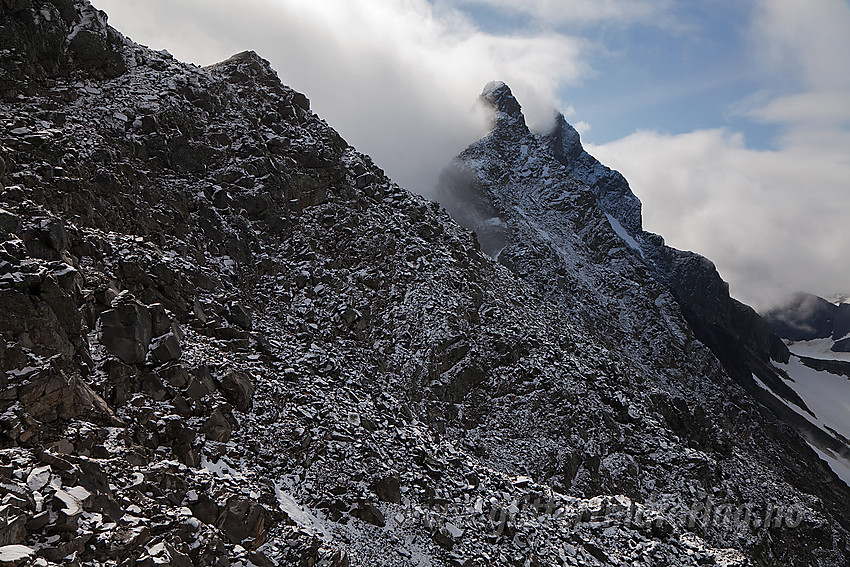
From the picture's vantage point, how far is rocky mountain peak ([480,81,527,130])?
94250 millimetres

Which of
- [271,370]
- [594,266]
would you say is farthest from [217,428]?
[594,266]

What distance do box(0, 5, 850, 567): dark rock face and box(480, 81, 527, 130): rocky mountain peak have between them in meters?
60.3

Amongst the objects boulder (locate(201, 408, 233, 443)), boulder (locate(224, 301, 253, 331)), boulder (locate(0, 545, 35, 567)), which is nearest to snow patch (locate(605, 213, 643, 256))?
boulder (locate(224, 301, 253, 331))

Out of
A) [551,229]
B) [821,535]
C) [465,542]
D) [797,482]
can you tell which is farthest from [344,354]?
[797,482]

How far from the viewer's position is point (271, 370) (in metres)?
21.6

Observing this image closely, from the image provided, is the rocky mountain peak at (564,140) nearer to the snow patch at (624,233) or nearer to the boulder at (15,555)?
the snow patch at (624,233)

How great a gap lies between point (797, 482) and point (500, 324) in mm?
52427

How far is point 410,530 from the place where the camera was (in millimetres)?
18938

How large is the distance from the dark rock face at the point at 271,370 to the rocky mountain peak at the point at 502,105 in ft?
198

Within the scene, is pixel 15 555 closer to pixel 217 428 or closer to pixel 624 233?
pixel 217 428

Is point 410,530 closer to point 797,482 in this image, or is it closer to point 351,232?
point 351,232

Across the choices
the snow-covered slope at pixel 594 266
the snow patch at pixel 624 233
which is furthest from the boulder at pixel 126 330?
the snow patch at pixel 624 233

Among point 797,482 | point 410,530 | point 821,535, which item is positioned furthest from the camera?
point 797,482

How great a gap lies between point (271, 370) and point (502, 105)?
86248 millimetres
